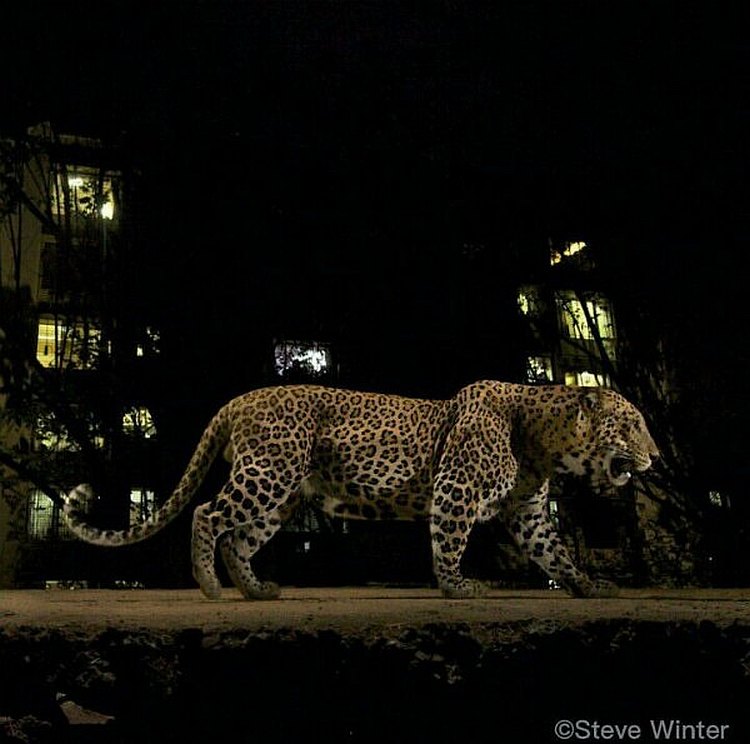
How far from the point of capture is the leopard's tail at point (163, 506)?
494cm

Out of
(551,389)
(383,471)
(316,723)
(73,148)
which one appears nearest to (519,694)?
(316,723)

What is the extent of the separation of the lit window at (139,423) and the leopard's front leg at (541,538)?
19.5 feet

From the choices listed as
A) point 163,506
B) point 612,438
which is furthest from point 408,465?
point 163,506

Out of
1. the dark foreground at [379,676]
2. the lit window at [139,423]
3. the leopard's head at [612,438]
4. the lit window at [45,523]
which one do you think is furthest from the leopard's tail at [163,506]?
the lit window at [45,523]

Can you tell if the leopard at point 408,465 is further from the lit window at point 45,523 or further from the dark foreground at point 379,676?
the lit window at point 45,523

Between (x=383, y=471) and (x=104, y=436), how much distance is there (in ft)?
20.6

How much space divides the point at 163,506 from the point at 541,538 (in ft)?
7.70

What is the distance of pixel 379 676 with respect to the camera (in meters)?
2.60

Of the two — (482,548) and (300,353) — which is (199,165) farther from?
(482,548)

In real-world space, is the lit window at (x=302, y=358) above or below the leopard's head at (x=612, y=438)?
above

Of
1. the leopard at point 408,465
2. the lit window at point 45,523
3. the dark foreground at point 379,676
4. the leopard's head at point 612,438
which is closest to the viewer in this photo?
the dark foreground at point 379,676

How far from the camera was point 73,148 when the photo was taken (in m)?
10.6

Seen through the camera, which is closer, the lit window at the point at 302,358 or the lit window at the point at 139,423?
the lit window at the point at 139,423

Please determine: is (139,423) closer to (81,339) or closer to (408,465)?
(81,339)
